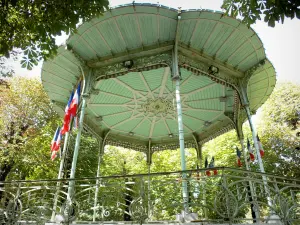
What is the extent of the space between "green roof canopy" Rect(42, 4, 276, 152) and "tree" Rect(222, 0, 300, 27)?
10.4 feet

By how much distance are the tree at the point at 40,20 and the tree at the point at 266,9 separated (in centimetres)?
290

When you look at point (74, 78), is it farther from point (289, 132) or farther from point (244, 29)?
point (289, 132)

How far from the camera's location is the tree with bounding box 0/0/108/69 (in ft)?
17.0

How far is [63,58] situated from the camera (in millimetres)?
10688

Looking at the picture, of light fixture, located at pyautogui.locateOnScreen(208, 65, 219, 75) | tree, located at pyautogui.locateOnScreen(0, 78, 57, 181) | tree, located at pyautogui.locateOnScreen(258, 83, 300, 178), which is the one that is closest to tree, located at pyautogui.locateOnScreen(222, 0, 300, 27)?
light fixture, located at pyautogui.locateOnScreen(208, 65, 219, 75)

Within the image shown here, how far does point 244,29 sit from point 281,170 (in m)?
15.2

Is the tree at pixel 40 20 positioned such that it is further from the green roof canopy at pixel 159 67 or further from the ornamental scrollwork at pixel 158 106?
the ornamental scrollwork at pixel 158 106

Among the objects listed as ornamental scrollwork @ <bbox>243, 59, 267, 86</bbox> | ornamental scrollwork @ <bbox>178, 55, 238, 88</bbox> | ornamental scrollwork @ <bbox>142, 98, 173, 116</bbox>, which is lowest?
ornamental scrollwork @ <bbox>178, 55, 238, 88</bbox>

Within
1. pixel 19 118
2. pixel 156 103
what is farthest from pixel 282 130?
pixel 19 118

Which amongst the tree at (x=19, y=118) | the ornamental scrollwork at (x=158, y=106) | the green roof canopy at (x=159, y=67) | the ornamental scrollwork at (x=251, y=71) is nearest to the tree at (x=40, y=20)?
the green roof canopy at (x=159, y=67)

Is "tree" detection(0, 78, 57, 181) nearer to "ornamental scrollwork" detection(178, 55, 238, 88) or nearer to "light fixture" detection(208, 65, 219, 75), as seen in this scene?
"ornamental scrollwork" detection(178, 55, 238, 88)

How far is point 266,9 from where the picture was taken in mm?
4824

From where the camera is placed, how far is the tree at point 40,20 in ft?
17.0

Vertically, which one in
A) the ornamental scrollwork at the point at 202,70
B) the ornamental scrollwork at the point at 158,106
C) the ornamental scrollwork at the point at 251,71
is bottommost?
the ornamental scrollwork at the point at 202,70
